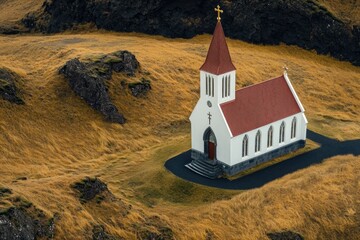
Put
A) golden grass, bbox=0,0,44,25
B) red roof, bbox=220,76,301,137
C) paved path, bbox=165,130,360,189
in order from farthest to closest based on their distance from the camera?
golden grass, bbox=0,0,44,25, red roof, bbox=220,76,301,137, paved path, bbox=165,130,360,189

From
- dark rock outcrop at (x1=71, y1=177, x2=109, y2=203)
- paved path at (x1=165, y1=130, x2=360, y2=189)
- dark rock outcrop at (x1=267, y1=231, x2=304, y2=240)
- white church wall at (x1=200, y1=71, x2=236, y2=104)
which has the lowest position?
dark rock outcrop at (x1=267, y1=231, x2=304, y2=240)

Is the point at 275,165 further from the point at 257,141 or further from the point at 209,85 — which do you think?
the point at 209,85

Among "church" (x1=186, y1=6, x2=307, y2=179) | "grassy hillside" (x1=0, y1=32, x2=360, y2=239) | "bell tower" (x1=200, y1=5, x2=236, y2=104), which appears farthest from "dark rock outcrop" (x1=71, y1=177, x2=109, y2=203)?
"bell tower" (x1=200, y1=5, x2=236, y2=104)

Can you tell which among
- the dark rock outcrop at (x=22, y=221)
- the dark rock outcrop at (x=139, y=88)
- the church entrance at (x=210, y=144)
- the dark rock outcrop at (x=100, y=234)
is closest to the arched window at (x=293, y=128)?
the church entrance at (x=210, y=144)

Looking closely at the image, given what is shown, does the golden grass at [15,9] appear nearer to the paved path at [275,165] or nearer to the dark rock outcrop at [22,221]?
the paved path at [275,165]

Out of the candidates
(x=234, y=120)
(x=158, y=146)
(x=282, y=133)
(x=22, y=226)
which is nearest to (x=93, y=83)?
(x=158, y=146)

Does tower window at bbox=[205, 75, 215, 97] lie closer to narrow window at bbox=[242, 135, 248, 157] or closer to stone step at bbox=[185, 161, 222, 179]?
narrow window at bbox=[242, 135, 248, 157]

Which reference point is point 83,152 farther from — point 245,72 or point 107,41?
point 107,41

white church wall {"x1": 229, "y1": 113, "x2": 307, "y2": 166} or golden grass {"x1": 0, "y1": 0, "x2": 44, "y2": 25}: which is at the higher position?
golden grass {"x1": 0, "y1": 0, "x2": 44, "y2": 25}
